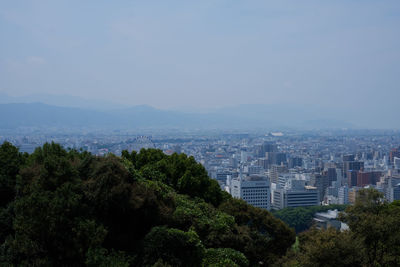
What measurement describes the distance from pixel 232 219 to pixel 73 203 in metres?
3.63

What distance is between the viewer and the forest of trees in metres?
6.25

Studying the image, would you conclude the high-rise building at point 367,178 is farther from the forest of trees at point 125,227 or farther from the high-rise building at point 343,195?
the forest of trees at point 125,227

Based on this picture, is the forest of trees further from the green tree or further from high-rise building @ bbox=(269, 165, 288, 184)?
high-rise building @ bbox=(269, 165, 288, 184)

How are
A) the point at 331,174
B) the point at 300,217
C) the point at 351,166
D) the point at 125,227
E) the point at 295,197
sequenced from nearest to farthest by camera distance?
the point at 125,227 → the point at 300,217 → the point at 295,197 → the point at 331,174 → the point at 351,166

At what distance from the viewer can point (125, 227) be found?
24.2ft

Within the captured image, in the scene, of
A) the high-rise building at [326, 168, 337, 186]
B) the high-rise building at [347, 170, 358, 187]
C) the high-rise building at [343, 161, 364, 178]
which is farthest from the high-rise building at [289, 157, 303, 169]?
the high-rise building at [326, 168, 337, 186]

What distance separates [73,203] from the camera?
21.2ft

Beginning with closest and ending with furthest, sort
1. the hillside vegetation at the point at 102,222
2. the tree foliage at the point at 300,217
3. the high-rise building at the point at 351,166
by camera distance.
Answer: the hillside vegetation at the point at 102,222 → the tree foliage at the point at 300,217 → the high-rise building at the point at 351,166

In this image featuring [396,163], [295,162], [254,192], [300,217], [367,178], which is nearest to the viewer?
[300,217]

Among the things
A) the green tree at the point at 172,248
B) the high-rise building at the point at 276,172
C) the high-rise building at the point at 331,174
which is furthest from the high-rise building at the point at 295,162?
the green tree at the point at 172,248

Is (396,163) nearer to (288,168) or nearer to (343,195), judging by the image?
(288,168)

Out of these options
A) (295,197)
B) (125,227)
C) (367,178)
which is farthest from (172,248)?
(367,178)

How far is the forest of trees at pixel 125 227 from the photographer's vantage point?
6.25 metres

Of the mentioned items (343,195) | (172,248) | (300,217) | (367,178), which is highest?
(172,248)
